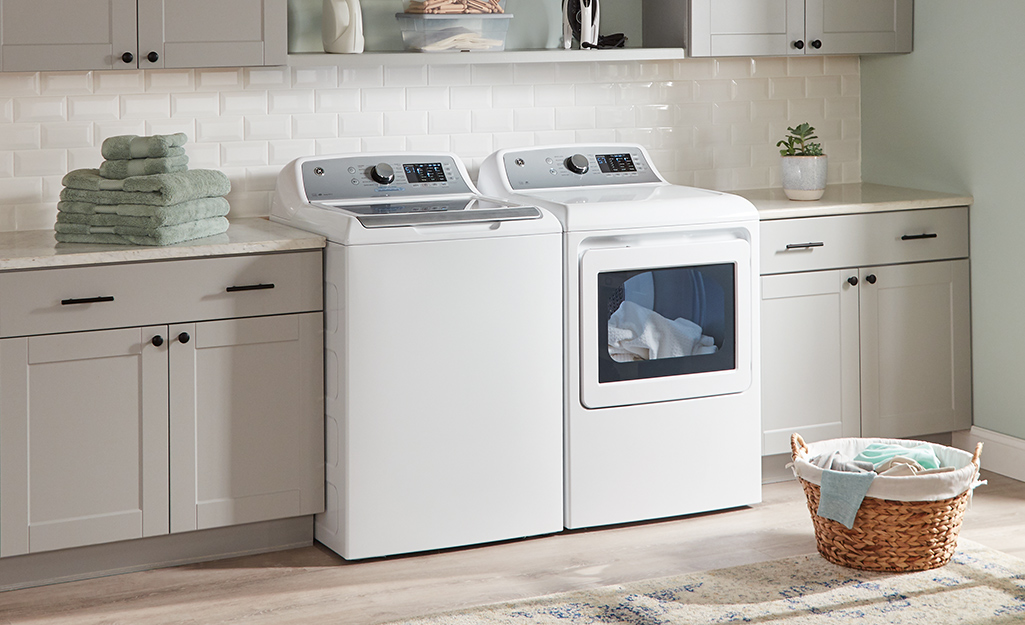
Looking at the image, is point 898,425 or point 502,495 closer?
point 502,495

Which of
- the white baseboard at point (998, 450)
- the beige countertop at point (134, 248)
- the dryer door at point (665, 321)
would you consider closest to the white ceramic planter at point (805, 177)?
the dryer door at point (665, 321)

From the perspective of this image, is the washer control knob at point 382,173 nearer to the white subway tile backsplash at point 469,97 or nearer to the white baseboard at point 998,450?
the white subway tile backsplash at point 469,97

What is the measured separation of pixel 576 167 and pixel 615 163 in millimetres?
162

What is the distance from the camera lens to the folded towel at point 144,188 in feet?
10.7

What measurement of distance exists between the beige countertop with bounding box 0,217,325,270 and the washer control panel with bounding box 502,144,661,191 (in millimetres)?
822

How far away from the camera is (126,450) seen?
328 cm

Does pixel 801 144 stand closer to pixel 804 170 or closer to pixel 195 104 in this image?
pixel 804 170

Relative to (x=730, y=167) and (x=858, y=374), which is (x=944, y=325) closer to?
(x=858, y=374)

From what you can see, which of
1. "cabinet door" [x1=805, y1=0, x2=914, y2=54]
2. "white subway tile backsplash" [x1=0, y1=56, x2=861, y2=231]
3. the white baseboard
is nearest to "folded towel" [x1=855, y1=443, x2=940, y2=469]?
the white baseboard

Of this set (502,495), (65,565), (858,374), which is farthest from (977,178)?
(65,565)

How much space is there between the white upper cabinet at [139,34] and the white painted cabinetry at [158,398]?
0.61 m

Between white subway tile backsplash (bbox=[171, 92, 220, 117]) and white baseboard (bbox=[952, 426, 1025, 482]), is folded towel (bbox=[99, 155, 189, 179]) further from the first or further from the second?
white baseboard (bbox=[952, 426, 1025, 482])

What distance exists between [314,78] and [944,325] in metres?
2.26

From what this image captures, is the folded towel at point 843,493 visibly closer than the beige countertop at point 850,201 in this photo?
Yes
